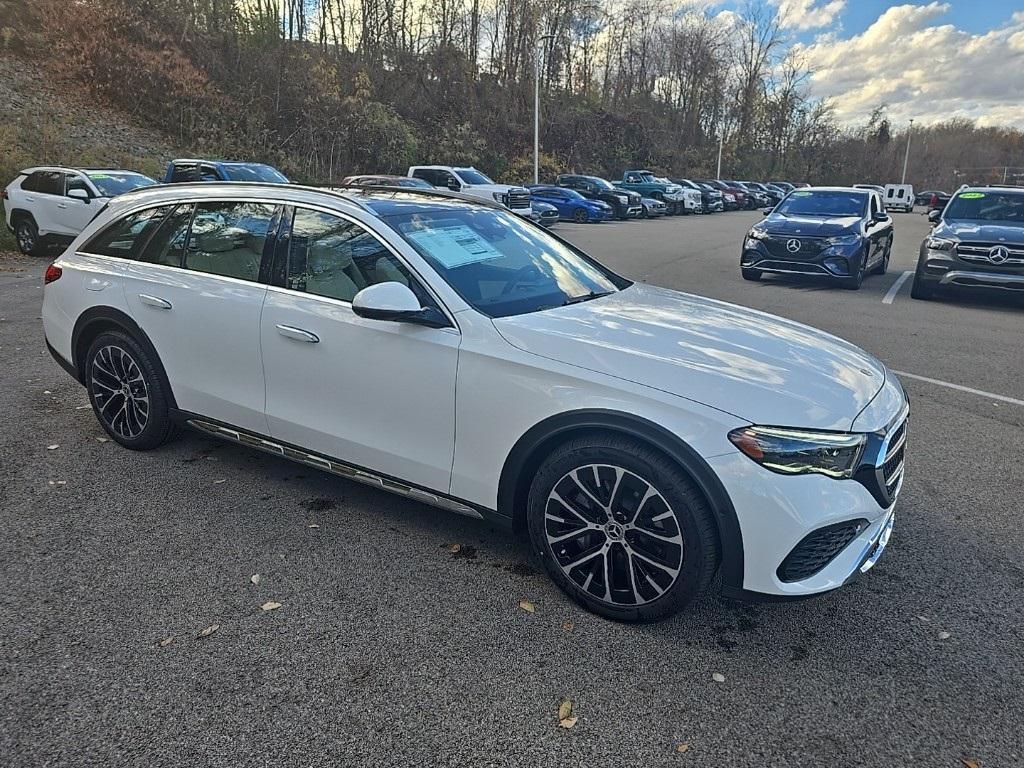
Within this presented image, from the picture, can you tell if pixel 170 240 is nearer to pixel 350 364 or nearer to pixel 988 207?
pixel 350 364

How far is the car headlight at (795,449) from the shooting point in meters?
2.57

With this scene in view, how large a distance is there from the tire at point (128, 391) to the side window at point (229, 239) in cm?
69

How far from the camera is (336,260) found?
357 cm

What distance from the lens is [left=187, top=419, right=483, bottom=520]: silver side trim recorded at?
3.29 meters

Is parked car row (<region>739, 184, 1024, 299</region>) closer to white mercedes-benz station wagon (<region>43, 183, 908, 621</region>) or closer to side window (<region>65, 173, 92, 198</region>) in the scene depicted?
white mercedes-benz station wagon (<region>43, 183, 908, 621</region>)

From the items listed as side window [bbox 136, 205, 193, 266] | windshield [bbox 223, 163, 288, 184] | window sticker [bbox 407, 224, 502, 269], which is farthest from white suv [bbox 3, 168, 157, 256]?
window sticker [bbox 407, 224, 502, 269]

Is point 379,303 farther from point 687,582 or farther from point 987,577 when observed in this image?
point 987,577

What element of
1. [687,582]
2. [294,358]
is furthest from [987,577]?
[294,358]

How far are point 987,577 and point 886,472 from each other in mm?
1000

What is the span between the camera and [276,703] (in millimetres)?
2453

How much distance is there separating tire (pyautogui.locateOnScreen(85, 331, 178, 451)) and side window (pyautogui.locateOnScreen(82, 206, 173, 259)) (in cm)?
52

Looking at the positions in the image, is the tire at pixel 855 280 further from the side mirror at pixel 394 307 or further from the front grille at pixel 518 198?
the front grille at pixel 518 198

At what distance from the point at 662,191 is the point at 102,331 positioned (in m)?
33.5

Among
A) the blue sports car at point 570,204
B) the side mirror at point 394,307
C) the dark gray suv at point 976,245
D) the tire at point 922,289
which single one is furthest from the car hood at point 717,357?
the blue sports car at point 570,204
